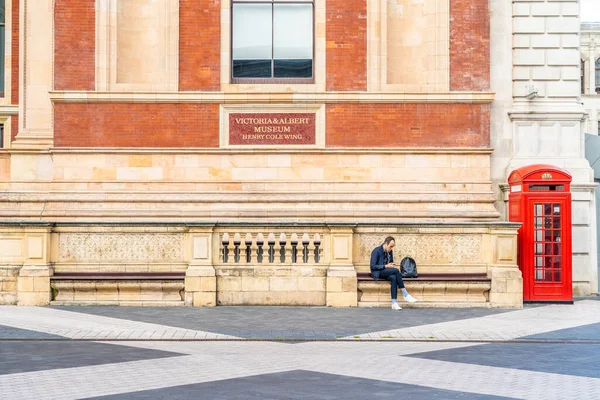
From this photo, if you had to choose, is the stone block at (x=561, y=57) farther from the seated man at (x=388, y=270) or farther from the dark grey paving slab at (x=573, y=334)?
the dark grey paving slab at (x=573, y=334)

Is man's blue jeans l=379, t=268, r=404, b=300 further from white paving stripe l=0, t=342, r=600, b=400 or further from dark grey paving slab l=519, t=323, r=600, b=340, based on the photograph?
white paving stripe l=0, t=342, r=600, b=400

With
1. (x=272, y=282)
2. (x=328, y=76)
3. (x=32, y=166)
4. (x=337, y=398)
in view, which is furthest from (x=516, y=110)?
(x=337, y=398)

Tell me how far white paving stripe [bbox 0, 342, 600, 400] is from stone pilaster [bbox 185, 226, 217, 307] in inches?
196

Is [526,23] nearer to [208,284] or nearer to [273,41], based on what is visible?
[273,41]

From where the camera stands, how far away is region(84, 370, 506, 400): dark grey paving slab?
9555 mm

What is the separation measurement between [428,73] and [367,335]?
829 cm

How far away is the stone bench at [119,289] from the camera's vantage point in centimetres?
1844

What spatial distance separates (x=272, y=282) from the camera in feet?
60.6

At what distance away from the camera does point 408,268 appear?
732 inches

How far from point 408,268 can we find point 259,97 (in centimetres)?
508

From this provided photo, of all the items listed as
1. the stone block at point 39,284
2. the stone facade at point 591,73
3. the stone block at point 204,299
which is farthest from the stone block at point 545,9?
the stone facade at point 591,73

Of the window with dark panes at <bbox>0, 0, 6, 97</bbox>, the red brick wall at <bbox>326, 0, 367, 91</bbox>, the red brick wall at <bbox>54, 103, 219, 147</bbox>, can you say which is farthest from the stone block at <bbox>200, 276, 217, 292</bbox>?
the window with dark panes at <bbox>0, 0, 6, 97</bbox>

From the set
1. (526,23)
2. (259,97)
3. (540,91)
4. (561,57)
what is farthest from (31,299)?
(561,57)

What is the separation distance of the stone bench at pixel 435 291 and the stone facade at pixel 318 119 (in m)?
1.59
